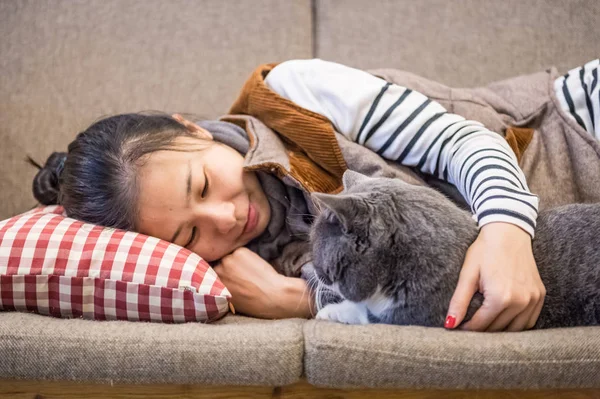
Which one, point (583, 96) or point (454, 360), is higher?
point (583, 96)

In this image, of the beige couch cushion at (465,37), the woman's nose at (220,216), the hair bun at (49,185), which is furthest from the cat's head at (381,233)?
the beige couch cushion at (465,37)

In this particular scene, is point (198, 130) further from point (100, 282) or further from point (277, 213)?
point (100, 282)

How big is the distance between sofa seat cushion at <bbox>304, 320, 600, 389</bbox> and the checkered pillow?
12.0 inches

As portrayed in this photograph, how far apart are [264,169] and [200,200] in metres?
0.17

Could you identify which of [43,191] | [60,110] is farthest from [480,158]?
[60,110]

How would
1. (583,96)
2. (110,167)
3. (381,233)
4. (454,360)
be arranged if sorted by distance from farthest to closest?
(583,96) → (110,167) → (381,233) → (454,360)

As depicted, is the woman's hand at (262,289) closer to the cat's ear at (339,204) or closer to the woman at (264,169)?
the woman at (264,169)

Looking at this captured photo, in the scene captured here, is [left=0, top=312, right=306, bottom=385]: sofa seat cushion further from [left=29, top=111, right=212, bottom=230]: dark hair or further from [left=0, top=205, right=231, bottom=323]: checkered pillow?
[left=29, top=111, right=212, bottom=230]: dark hair

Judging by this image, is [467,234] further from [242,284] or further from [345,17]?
[345,17]

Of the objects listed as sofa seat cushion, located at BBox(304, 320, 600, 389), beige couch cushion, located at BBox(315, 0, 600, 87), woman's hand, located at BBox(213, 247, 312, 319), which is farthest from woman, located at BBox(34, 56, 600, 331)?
beige couch cushion, located at BBox(315, 0, 600, 87)

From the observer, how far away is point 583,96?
47.2 inches

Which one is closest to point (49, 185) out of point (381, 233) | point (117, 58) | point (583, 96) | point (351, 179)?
point (117, 58)

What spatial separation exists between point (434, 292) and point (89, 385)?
2.05 ft

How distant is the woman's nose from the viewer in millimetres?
1062
